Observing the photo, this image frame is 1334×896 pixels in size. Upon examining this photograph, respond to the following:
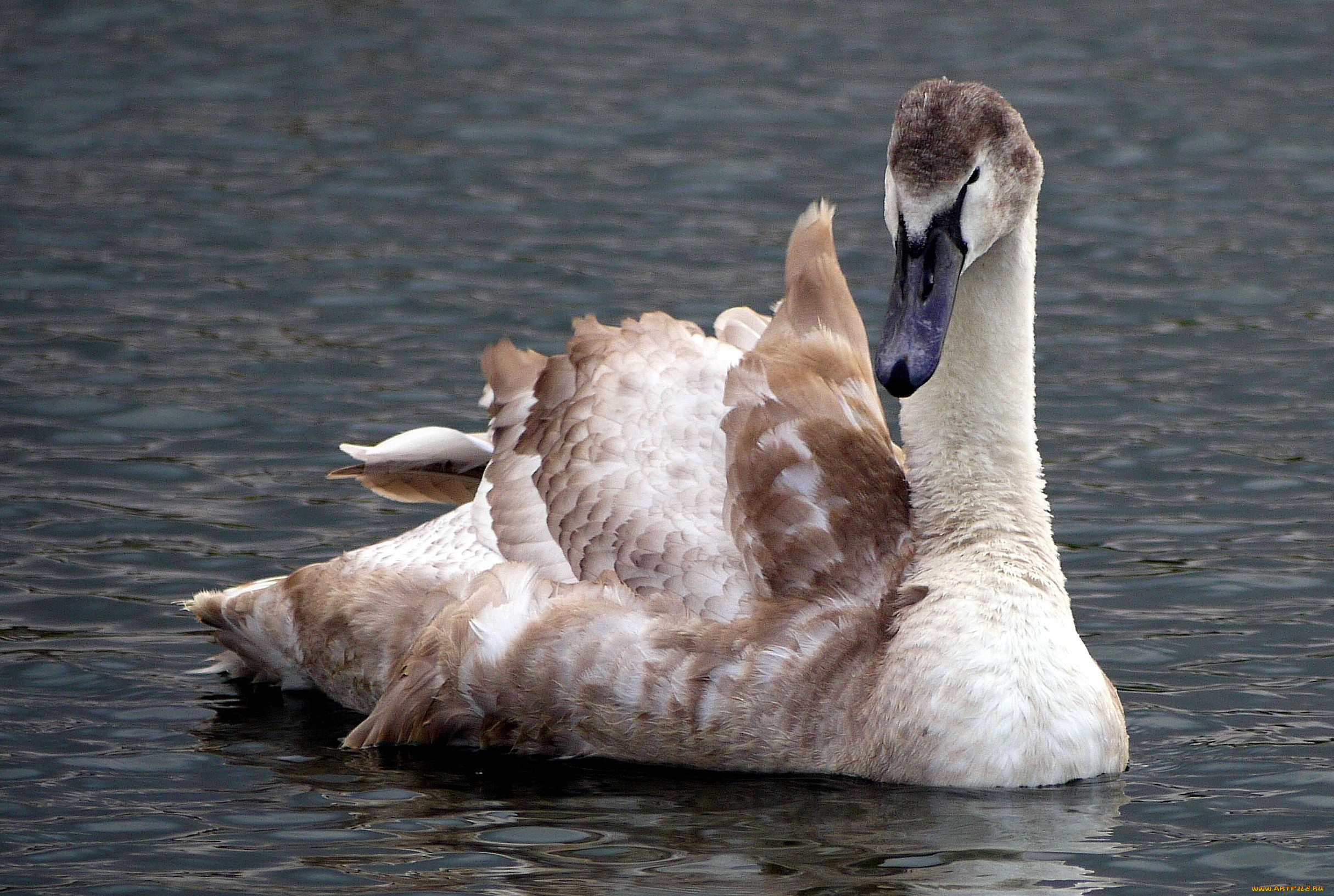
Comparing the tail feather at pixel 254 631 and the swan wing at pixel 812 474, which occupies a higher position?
the swan wing at pixel 812 474

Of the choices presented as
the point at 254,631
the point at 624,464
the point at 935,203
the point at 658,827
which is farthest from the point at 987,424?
the point at 254,631

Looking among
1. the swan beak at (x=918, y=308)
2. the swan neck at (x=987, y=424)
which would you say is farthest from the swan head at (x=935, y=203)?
the swan neck at (x=987, y=424)

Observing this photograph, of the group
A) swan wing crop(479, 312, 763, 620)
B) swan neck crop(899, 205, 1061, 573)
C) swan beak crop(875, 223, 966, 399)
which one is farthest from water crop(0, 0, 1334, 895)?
swan beak crop(875, 223, 966, 399)

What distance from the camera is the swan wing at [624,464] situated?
748cm

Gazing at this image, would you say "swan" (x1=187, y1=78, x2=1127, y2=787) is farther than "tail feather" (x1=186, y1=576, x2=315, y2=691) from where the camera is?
No

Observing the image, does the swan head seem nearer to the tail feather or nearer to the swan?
the swan

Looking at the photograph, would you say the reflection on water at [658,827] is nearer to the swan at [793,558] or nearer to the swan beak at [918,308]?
the swan at [793,558]

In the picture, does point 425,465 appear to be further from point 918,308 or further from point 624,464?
point 918,308

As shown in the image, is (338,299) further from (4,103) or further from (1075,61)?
(1075,61)

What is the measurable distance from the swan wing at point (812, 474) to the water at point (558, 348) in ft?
2.41

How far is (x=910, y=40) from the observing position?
19594 millimetres

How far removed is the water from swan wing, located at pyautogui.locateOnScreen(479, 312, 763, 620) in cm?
71

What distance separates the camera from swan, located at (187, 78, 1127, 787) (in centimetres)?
698

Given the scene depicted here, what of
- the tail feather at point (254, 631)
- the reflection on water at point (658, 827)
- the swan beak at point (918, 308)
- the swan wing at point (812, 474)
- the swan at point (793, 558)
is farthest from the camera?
the tail feather at point (254, 631)
